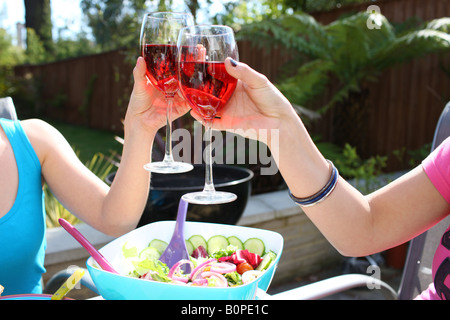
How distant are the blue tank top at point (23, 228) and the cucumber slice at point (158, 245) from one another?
0.53 m

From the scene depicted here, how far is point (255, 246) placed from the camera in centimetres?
98

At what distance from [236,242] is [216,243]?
0.05 meters

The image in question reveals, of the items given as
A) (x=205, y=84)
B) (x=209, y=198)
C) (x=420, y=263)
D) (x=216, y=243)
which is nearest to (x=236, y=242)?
(x=216, y=243)

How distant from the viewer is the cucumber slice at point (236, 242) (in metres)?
1.00

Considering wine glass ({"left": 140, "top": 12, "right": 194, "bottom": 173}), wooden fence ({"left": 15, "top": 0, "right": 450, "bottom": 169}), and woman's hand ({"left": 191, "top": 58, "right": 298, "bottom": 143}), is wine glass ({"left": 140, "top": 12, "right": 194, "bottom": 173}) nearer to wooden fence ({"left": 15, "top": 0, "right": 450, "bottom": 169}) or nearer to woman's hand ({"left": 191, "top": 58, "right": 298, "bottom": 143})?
woman's hand ({"left": 191, "top": 58, "right": 298, "bottom": 143})

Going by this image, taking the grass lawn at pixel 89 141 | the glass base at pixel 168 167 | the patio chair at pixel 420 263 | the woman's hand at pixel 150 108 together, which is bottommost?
the grass lawn at pixel 89 141

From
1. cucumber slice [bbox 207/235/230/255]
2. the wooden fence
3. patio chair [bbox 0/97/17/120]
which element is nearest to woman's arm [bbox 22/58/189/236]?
patio chair [bbox 0/97/17/120]

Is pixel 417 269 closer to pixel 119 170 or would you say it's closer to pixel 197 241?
pixel 197 241

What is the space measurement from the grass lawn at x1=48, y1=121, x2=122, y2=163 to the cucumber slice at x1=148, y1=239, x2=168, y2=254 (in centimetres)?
689

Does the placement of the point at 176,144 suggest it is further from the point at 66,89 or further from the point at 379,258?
the point at 66,89

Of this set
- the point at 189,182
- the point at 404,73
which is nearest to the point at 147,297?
the point at 189,182

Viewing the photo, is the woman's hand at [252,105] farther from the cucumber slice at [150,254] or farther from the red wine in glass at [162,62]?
the cucumber slice at [150,254]

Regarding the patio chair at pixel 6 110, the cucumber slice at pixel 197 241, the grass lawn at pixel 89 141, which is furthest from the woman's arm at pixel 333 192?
the grass lawn at pixel 89 141
